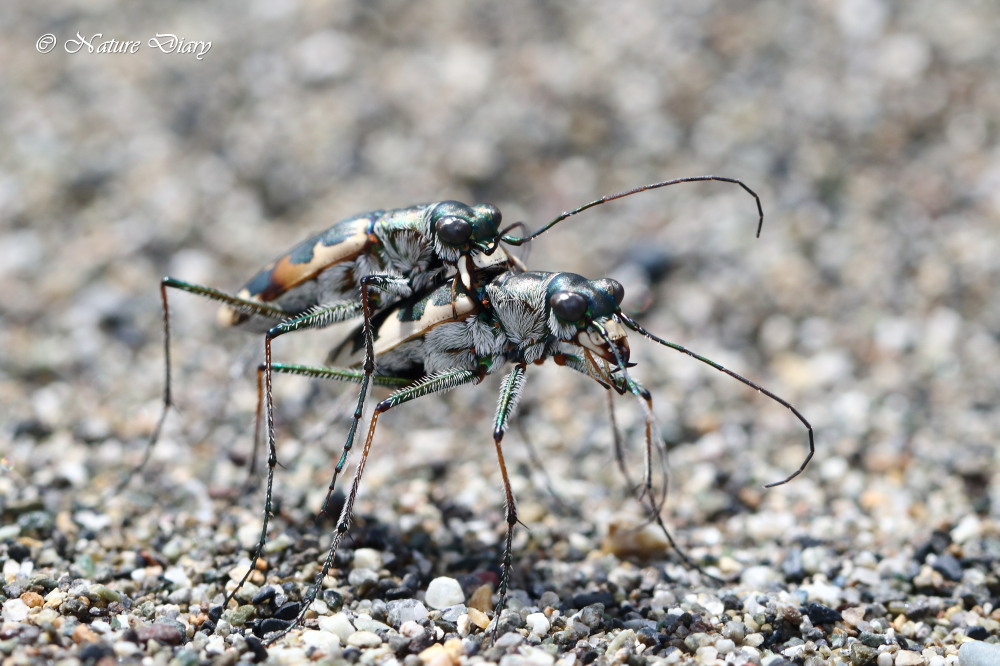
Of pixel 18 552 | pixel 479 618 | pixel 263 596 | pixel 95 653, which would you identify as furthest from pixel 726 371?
pixel 18 552

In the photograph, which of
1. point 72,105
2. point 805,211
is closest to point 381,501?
point 805,211

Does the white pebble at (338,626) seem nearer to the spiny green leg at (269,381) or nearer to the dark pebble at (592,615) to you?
the spiny green leg at (269,381)

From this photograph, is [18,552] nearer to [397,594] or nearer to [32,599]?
[32,599]

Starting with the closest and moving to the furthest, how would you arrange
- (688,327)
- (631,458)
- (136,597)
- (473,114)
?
(136,597)
(631,458)
(688,327)
(473,114)

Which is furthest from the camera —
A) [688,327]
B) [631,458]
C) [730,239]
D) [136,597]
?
[730,239]

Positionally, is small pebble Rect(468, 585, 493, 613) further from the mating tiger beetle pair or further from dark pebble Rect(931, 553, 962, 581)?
dark pebble Rect(931, 553, 962, 581)

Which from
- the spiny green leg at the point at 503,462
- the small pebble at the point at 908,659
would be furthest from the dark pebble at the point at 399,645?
the small pebble at the point at 908,659

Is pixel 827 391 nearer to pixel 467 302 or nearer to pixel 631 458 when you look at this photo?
pixel 631 458
